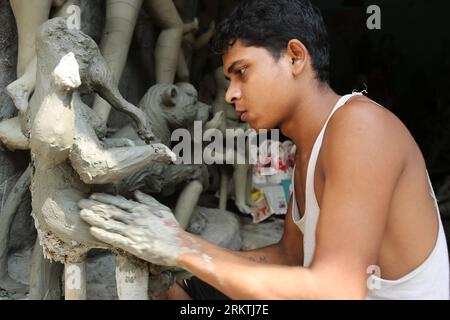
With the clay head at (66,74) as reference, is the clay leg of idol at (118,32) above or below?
above


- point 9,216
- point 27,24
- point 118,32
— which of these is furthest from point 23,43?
point 9,216

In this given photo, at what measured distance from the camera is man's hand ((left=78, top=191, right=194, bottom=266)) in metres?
1.43

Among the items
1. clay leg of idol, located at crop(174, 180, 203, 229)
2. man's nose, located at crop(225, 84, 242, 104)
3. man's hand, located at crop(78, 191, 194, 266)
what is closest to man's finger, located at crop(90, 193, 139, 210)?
man's hand, located at crop(78, 191, 194, 266)

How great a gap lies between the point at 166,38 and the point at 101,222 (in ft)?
7.67

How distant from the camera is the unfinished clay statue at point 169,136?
9.23 feet

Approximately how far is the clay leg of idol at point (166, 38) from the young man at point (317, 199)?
75.9 inches

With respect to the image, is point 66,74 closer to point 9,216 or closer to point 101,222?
point 101,222

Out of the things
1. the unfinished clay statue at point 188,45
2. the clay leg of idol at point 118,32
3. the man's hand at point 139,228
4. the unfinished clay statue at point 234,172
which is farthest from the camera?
the unfinished clay statue at point 234,172

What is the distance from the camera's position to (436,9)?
770cm

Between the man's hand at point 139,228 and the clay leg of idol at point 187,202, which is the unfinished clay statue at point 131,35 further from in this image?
the man's hand at point 139,228

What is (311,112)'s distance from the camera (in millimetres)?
1642

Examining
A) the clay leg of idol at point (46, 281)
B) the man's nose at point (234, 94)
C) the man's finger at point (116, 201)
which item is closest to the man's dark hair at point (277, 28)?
the man's nose at point (234, 94)
